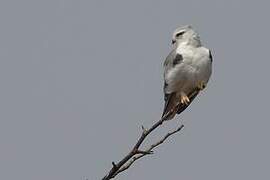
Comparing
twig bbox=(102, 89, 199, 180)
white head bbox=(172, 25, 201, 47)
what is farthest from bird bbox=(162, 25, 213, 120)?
twig bbox=(102, 89, 199, 180)

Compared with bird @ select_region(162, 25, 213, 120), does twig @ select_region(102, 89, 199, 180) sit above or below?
below

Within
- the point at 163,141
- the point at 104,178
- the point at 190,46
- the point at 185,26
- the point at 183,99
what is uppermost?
the point at 185,26

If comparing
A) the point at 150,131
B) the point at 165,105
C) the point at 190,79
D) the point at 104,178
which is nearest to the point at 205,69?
the point at 190,79

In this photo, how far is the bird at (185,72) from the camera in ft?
36.7

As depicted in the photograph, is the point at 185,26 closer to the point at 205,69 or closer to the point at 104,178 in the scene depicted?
the point at 205,69

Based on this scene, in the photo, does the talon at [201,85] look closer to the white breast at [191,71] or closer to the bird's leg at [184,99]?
the white breast at [191,71]

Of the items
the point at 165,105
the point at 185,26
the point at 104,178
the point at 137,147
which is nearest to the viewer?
the point at 104,178

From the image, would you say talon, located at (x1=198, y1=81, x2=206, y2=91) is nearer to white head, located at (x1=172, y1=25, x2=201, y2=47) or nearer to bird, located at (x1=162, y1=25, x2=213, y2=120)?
bird, located at (x1=162, y1=25, x2=213, y2=120)

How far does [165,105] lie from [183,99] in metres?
0.72

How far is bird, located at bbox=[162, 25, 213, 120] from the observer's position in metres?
11.2

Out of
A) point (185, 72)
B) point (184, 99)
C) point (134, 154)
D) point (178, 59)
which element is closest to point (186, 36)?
point (178, 59)

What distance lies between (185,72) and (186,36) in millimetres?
1251

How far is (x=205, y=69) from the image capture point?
441 inches

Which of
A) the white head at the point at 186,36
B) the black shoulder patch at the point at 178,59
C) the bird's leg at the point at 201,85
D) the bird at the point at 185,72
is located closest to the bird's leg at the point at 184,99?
the bird at the point at 185,72
